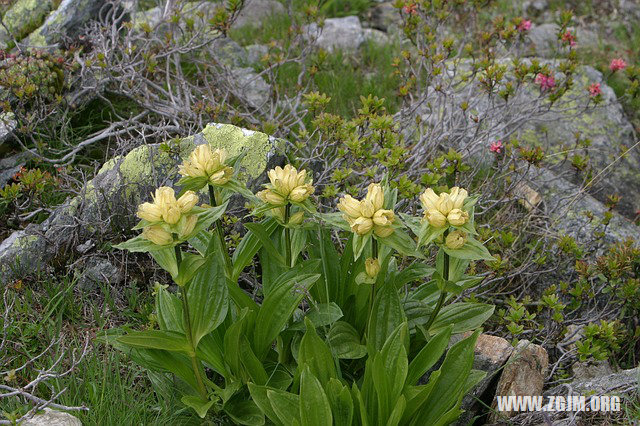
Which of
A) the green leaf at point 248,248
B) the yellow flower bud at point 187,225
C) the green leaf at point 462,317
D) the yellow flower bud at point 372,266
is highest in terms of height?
the yellow flower bud at point 187,225

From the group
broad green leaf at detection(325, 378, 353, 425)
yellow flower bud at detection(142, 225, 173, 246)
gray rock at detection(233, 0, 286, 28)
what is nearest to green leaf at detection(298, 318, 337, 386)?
broad green leaf at detection(325, 378, 353, 425)

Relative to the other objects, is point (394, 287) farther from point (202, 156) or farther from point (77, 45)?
point (77, 45)

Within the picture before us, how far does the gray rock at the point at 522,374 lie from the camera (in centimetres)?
311

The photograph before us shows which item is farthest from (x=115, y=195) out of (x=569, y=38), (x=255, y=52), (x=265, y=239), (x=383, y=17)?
(x=383, y=17)

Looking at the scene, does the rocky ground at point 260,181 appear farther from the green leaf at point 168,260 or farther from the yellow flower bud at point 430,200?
the yellow flower bud at point 430,200

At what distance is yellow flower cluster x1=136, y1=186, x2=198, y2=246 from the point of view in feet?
7.59

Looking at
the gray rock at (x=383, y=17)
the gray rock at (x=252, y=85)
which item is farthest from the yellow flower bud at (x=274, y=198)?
the gray rock at (x=383, y=17)

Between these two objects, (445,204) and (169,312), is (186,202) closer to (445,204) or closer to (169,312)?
(169,312)

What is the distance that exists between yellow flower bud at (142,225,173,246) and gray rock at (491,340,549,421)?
1.56m

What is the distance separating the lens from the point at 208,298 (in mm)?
2646

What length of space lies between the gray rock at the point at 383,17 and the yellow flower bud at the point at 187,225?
17.6 ft

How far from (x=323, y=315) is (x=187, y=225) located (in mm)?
751

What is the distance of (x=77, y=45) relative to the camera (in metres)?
5.18

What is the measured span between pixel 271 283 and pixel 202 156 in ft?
2.39
